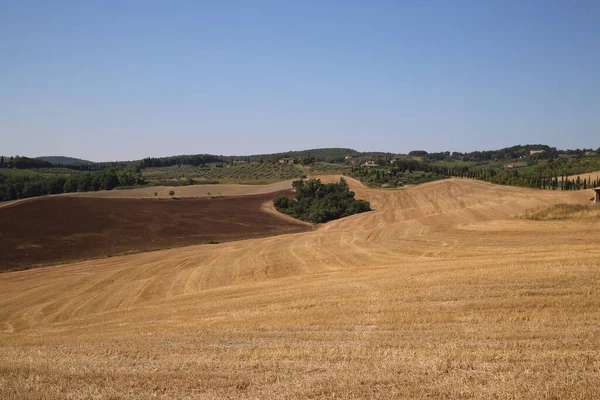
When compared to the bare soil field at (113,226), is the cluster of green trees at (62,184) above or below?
above

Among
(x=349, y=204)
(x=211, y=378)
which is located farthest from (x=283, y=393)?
(x=349, y=204)

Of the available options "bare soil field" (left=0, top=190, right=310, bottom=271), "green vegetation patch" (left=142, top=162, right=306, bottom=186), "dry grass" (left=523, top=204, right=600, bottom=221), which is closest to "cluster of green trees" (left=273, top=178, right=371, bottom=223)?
"bare soil field" (left=0, top=190, right=310, bottom=271)

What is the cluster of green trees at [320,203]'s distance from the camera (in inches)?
3076

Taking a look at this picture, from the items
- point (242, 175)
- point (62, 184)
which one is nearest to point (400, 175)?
point (242, 175)

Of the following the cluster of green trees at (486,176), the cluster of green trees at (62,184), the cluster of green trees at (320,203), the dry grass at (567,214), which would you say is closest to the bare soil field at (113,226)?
the cluster of green trees at (320,203)

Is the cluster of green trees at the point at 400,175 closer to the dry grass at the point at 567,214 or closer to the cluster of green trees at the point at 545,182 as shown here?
the cluster of green trees at the point at 545,182

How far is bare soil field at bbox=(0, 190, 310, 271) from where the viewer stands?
52250mm

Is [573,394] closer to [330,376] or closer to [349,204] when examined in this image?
[330,376]

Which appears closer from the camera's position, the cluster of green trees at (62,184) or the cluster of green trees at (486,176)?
the cluster of green trees at (486,176)

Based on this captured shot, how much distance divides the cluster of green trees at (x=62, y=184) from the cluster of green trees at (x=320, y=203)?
44.8 meters

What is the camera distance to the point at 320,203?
82375mm

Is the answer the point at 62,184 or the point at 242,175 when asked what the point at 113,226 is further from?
the point at 242,175

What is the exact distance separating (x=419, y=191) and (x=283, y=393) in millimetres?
79316

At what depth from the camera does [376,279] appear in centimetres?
2305
